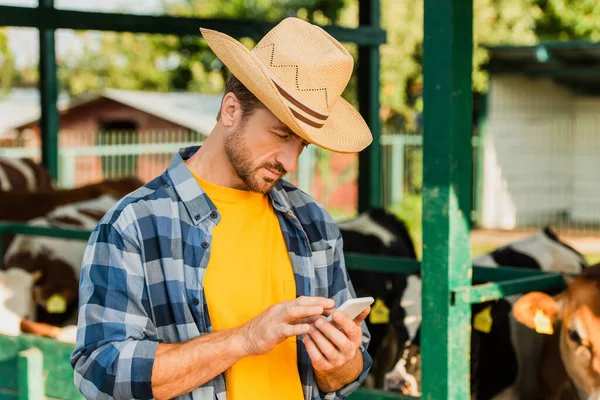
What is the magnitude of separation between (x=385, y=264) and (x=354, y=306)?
236 centimetres

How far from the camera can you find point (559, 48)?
13.4 meters

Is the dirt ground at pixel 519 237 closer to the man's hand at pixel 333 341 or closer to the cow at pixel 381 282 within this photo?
the cow at pixel 381 282

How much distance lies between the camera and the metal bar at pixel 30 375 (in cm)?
330

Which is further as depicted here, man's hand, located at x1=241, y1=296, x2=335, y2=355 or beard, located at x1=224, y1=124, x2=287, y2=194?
beard, located at x1=224, y1=124, x2=287, y2=194

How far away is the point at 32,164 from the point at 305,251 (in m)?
7.99

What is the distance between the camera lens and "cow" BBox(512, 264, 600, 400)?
13.5 feet

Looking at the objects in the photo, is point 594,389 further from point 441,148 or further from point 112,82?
point 112,82

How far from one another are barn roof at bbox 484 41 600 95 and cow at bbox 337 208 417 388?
7392mm

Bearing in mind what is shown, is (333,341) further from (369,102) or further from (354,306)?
(369,102)

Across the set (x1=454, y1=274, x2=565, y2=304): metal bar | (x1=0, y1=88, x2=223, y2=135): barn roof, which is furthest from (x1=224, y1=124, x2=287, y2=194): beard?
(x1=0, y1=88, x2=223, y2=135): barn roof

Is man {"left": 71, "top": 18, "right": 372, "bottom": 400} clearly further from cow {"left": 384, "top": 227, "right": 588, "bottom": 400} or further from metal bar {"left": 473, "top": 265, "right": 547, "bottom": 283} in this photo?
cow {"left": 384, "top": 227, "right": 588, "bottom": 400}

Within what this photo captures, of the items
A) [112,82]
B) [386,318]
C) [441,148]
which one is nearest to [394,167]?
[386,318]

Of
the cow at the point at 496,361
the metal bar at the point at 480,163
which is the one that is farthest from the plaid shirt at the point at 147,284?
the metal bar at the point at 480,163

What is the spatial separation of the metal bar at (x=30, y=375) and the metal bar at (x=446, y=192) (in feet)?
4.44
